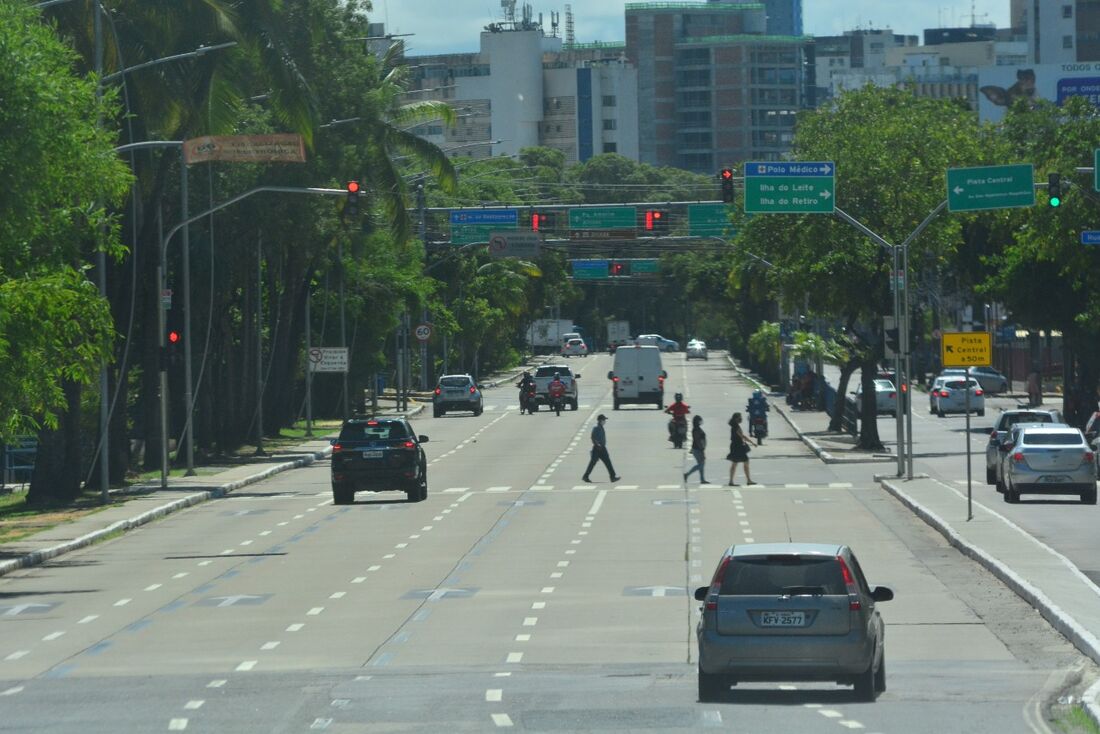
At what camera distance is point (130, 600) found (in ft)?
78.2

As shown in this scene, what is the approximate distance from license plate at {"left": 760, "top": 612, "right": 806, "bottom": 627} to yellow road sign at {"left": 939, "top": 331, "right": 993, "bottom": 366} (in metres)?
17.7

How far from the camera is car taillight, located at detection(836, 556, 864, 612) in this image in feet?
49.4

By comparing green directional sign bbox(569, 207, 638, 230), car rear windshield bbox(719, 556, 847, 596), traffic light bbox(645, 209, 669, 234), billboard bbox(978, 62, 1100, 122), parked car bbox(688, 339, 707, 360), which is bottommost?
car rear windshield bbox(719, 556, 847, 596)

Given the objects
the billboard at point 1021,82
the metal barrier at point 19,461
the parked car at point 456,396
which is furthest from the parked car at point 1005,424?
the billboard at point 1021,82

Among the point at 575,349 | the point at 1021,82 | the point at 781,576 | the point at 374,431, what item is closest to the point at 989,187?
the point at 374,431

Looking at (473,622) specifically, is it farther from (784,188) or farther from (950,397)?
(950,397)

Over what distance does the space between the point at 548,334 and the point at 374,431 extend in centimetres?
11234

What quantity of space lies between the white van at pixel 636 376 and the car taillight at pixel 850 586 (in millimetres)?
63931

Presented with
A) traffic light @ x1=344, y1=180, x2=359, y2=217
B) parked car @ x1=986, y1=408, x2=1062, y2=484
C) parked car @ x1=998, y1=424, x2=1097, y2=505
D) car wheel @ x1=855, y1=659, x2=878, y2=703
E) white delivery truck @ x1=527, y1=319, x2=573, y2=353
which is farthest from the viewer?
white delivery truck @ x1=527, y1=319, x2=573, y2=353

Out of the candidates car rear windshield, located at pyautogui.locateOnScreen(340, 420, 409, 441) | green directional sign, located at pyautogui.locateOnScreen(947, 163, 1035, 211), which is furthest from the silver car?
green directional sign, located at pyautogui.locateOnScreen(947, 163, 1035, 211)

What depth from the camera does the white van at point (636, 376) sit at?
→ 79.6 metres

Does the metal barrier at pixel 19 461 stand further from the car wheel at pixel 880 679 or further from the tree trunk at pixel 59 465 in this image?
the car wheel at pixel 880 679

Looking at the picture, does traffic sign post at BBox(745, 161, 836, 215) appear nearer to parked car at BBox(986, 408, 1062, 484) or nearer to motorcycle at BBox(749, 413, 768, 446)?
parked car at BBox(986, 408, 1062, 484)

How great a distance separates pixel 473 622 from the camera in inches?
825
